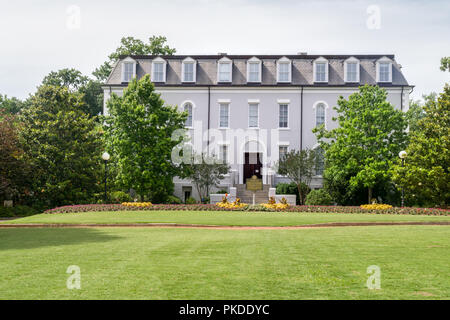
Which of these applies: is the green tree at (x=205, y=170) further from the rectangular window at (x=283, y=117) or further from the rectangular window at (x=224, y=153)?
the rectangular window at (x=283, y=117)

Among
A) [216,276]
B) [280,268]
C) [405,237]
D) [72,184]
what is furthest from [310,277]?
[72,184]

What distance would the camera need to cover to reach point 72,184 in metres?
28.0

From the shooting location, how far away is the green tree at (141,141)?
2781 centimetres

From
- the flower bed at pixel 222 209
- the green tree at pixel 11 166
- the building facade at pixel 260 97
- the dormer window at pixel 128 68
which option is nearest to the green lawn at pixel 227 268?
the flower bed at pixel 222 209

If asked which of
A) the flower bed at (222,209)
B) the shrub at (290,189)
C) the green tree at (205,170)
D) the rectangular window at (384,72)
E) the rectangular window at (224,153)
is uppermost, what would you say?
the rectangular window at (384,72)

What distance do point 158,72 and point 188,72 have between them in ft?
8.33

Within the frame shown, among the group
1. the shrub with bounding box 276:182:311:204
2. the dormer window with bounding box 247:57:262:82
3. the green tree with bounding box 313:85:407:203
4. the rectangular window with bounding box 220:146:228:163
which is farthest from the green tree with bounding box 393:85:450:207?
the dormer window with bounding box 247:57:262:82

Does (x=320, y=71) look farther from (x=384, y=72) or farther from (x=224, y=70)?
(x=224, y=70)

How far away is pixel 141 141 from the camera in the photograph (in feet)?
93.0

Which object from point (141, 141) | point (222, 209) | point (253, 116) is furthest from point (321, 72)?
point (222, 209)

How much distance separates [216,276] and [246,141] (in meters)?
29.5

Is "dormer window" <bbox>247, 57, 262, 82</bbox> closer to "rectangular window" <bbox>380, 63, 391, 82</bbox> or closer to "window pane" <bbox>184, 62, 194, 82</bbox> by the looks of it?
"window pane" <bbox>184, 62, 194, 82</bbox>

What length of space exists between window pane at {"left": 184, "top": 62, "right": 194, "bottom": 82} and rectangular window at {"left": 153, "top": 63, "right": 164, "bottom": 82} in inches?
77.1
